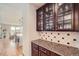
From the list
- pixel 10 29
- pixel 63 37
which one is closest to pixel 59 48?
pixel 63 37

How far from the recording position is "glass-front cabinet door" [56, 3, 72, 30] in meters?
1.78

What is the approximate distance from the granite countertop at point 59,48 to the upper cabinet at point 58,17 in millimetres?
184

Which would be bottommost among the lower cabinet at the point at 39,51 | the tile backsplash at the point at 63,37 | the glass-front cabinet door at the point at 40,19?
the lower cabinet at the point at 39,51

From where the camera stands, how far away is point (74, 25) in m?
1.77

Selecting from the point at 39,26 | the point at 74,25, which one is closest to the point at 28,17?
the point at 39,26

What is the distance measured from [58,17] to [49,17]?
12cm

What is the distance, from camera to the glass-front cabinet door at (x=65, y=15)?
1784 millimetres

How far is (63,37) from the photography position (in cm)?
192

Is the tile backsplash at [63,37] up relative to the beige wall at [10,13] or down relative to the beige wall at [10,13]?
down

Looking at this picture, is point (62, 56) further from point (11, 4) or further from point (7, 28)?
point (11, 4)

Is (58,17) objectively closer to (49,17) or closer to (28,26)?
(49,17)

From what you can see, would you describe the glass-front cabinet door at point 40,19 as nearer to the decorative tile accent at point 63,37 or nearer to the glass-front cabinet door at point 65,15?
the decorative tile accent at point 63,37

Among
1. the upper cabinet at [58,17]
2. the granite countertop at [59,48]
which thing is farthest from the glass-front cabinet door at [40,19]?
the granite countertop at [59,48]

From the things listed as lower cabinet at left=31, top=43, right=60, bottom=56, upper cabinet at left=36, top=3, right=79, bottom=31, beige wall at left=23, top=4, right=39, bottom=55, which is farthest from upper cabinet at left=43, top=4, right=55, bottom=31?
lower cabinet at left=31, top=43, right=60, bottom=56
